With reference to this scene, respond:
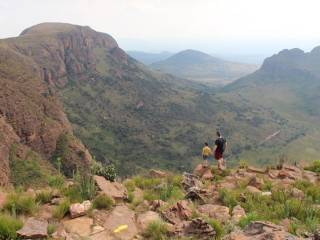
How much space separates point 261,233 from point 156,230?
2.26 meters

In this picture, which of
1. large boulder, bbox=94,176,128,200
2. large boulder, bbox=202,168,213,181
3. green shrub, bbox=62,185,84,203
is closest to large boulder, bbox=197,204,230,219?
large boulder, bbox=94,176,128,200

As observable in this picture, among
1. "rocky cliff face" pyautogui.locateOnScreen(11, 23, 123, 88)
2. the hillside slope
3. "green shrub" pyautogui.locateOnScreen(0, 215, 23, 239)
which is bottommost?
the hillside slope

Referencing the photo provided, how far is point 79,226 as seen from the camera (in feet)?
18.0

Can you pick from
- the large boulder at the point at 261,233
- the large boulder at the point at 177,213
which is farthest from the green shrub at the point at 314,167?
the large boulder at the point at 177,213

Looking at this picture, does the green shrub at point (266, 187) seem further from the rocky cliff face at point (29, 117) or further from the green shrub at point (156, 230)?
the rocky cliff face at point (29, 117)

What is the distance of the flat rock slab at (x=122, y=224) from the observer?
17.6 feet

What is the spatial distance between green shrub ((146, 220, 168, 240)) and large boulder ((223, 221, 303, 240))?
4.32ft

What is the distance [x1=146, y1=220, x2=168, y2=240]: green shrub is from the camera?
5224 mm

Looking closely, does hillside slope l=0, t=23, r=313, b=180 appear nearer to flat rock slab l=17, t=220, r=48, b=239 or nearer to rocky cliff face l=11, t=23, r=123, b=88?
rocky cliff face l=11, t=23, r=123, b=88

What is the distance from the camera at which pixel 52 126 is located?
47.9 metres

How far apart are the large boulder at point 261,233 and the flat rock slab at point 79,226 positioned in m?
3.05

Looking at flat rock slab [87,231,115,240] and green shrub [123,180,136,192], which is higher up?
flat rock slab [87,231,115,240]

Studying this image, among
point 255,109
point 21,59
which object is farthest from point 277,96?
point 21,59

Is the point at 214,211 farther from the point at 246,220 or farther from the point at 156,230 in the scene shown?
the point at 156,230
